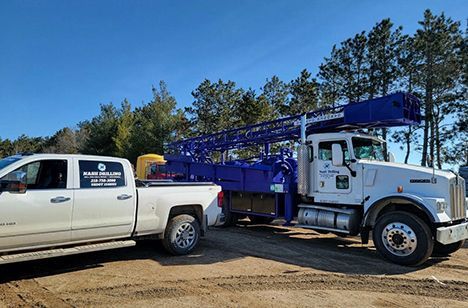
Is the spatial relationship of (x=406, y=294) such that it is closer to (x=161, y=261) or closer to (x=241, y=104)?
(x=161, y=261)

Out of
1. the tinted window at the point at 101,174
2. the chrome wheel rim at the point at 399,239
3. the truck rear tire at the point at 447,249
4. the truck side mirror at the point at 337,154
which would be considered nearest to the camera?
the tinted window at the point at 101,174

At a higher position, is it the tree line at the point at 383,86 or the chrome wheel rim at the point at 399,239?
the tree line at the point at 383,86

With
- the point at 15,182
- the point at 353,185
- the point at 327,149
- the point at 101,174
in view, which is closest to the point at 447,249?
the point at 353,185

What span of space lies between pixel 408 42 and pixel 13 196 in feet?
86.3

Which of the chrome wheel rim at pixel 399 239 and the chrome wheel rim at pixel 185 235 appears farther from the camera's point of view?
the chrome wheel rim at pixel 185 235

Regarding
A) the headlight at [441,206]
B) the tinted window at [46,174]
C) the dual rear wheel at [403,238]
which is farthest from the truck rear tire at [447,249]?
the tinted window at [46,174]

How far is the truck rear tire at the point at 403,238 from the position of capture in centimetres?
687

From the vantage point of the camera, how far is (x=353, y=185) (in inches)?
332

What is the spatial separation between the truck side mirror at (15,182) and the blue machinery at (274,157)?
620cm

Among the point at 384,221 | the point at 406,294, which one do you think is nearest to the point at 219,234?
the point at 384,221

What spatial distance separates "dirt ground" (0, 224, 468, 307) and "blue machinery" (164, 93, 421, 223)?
2.29 m

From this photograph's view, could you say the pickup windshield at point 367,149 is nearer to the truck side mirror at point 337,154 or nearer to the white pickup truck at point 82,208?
the truck side mirror at point 337,154

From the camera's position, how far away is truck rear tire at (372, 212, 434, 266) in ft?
22.5

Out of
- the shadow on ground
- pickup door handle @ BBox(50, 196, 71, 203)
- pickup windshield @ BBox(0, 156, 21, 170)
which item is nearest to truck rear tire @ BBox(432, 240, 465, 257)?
the shadow on ground
